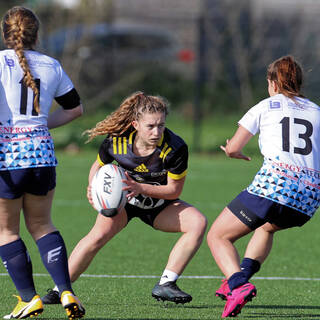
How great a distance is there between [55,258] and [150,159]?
995 millimetres

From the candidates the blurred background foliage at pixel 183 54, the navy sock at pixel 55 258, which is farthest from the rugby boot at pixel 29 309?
the blurred background foliage at pixel 183 54

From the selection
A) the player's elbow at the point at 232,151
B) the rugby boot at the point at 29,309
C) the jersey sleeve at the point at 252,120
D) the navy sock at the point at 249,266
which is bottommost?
the navy sock at the point at 249,266

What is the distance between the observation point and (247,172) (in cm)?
1544

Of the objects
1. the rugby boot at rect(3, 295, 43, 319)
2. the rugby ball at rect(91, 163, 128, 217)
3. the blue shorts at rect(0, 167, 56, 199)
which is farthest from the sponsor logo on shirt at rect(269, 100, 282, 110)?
the rugby boot at rect(3, 295, 43, 319)

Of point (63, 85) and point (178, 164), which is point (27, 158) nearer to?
point (63, 85)

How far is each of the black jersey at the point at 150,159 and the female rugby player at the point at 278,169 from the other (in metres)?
0.42

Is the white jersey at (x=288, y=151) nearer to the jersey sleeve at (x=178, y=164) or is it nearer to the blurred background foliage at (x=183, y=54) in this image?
the jersey sleeve at (x=178, y=164)

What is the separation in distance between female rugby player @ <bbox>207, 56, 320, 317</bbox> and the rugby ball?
65 centimetres

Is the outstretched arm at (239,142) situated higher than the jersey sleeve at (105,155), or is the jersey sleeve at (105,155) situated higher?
the outstretched arm at (239,142)

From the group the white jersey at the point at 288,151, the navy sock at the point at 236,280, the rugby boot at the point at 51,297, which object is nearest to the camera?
the navy sock at the point at 236,280

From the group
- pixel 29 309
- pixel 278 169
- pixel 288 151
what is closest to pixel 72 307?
pixel 29 309

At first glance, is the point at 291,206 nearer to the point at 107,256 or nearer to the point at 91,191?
the point at 91,191

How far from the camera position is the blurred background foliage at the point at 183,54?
59.9 feet

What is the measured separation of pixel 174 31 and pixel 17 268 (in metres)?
17.0
